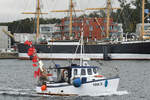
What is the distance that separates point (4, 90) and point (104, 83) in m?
13.6

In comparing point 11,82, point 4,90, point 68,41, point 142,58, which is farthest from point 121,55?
point 4,90

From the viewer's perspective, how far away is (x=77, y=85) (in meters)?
41.1

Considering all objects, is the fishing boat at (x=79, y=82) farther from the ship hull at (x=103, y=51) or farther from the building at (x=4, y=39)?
the building at (x=4, y=39)

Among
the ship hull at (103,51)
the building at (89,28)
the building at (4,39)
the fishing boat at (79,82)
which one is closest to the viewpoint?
the fishing boat at (79,82)

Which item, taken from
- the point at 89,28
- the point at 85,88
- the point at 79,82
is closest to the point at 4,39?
the point at 89,28

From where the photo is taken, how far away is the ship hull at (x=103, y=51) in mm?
119000

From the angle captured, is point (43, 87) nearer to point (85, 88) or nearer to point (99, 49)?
point (85, 88)

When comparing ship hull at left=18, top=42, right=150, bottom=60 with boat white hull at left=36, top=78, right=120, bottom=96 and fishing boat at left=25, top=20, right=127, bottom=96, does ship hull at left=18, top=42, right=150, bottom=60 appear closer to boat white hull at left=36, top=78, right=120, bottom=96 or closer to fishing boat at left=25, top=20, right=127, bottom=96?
fishing boat at left=25, top=20, right=127, bottom=96

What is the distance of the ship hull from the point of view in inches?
4685

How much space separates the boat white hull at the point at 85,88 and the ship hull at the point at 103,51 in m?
72.0

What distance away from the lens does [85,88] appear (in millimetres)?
42219

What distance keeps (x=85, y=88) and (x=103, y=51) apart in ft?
268

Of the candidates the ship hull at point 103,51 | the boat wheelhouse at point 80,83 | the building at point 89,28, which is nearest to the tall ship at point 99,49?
the ship hull at point 103,51

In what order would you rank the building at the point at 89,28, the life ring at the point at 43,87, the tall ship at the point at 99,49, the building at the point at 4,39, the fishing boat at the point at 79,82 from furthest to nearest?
the building at the point at 4,39
the building at the point at 89,28
the tall ship at the point at 99,49
the life ring at the point at 43,87
the fishing boat at the point at 79,82
